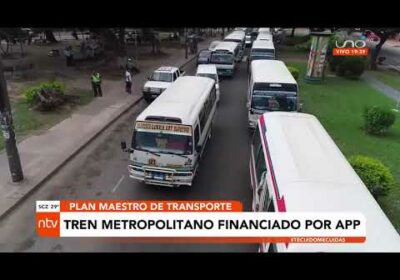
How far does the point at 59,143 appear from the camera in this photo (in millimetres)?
14203

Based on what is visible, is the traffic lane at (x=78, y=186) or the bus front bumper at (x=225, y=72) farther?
the bus front bumper at (x=225, y=72)

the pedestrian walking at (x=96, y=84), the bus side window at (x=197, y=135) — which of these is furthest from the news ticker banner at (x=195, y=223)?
the pedestrian walking at (x=96, y=84)

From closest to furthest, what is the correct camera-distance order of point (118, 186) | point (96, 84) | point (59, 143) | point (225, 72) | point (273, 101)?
1. point (118, 186)
2. point (59, 143)
3. point (273, 101)
4. point (96, 84)
5. point (225, 72)

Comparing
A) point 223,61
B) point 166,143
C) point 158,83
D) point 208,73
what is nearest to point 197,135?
point 166,143

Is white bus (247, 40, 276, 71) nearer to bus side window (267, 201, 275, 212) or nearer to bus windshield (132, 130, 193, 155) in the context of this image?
bus windshield (132, 130, 193, 155)

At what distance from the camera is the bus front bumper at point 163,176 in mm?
Result: 10531

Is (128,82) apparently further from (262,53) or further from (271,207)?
(271,207)

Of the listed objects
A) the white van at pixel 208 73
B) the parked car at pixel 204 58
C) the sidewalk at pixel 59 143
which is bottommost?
the sidewalk at pixel 59 143

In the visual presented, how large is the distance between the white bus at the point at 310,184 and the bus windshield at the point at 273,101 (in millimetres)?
4960

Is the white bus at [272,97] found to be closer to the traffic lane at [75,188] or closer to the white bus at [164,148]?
the white bus at [164,148]

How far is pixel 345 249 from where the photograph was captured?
201 inches

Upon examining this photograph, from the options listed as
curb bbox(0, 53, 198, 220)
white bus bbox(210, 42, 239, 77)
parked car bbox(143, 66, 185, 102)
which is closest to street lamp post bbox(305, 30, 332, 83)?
white bus bbox(210, 42, 239, 77)

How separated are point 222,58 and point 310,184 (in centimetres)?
2179

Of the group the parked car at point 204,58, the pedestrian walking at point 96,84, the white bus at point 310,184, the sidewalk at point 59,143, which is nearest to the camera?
the white bus at point 310,184
